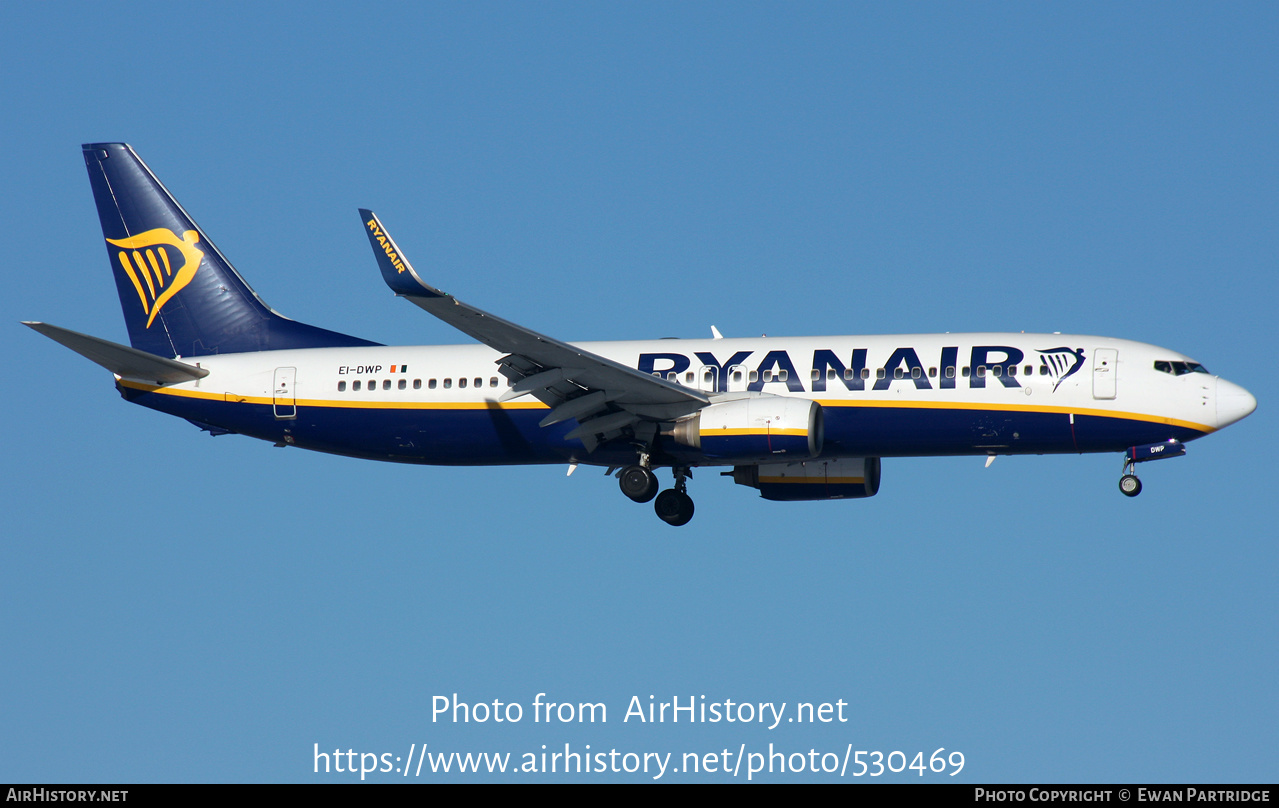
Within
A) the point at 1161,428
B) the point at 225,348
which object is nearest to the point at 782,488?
the point at 1161,428

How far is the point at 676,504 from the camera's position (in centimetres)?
4031

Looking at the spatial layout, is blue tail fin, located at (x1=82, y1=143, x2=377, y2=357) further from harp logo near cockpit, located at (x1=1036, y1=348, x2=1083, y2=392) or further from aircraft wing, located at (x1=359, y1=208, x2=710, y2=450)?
harp logo near cockpit, located at (x1=1036, y1=348, x2=1083, y2=392)

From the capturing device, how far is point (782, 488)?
136 feet

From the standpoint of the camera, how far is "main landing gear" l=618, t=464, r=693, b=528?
39.2 m

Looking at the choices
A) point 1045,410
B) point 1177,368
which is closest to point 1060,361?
point 1045,410

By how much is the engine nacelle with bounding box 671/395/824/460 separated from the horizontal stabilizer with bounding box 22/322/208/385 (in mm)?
14412

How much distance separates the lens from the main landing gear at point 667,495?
39.2 meters

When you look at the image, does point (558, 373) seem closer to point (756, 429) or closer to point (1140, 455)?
point (756, 429)

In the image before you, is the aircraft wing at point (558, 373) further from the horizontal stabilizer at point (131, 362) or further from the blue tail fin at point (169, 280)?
the horizontal stabilizer at point (131, 362)

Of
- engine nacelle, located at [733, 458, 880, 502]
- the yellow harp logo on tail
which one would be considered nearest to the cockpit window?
engine nacelle, located at [733, 458, 880, 502]

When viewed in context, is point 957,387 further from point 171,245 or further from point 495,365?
point 171,245

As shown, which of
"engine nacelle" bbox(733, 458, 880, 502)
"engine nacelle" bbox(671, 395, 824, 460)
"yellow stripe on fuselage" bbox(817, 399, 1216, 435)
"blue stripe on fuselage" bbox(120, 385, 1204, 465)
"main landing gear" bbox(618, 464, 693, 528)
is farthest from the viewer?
"engine nacelle" bbox(733, 458, 880, 502)

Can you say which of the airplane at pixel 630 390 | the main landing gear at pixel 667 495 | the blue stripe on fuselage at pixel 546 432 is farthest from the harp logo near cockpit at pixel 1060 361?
the main landing gear at pixel 667 495

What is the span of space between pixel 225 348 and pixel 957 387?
2102 centimetres
